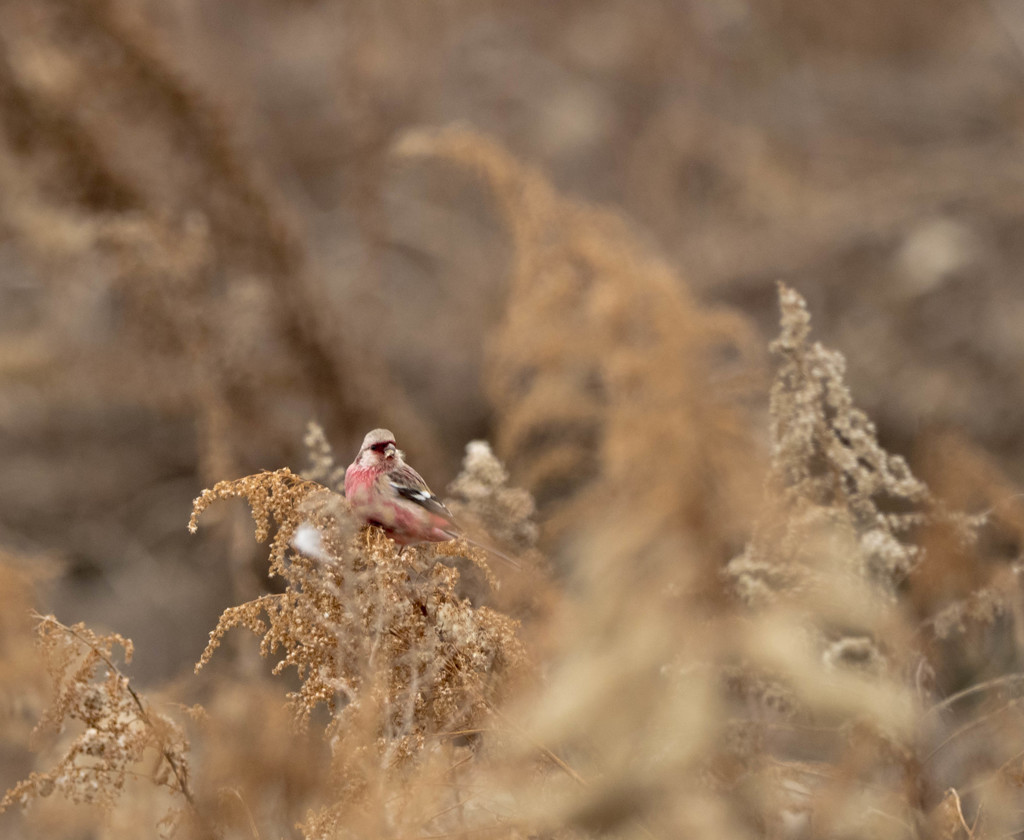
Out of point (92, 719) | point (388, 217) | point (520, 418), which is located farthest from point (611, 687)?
point (388, 217)

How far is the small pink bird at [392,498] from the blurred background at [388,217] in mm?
886

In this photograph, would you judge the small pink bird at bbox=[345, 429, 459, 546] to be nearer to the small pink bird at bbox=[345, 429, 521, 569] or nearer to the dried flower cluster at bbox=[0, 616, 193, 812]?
the small pink bird at bbox=[345, 429, 521, 569]

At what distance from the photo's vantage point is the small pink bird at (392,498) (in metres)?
0.90

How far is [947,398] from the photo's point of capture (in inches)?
104

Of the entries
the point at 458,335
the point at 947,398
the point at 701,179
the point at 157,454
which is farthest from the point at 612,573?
the point at 701,179

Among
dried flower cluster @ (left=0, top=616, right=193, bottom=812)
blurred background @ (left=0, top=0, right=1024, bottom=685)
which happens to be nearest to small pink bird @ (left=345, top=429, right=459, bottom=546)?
dried flower cluster @ (left=0, top=616, right=193, bottom=812)

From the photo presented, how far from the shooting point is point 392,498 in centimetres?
91

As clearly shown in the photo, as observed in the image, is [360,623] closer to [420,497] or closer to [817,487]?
[420,497]

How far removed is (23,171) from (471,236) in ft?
6.36

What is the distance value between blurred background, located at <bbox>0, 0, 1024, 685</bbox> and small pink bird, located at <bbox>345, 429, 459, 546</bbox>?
2.91 feet

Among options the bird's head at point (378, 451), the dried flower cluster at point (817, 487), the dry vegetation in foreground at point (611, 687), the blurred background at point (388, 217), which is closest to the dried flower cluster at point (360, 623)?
the dry vegetation in foreground at point (611, 687)

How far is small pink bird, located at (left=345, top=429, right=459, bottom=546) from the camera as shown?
899 mm

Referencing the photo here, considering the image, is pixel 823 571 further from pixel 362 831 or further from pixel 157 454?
pixel 157 454

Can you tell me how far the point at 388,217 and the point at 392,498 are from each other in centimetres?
305
